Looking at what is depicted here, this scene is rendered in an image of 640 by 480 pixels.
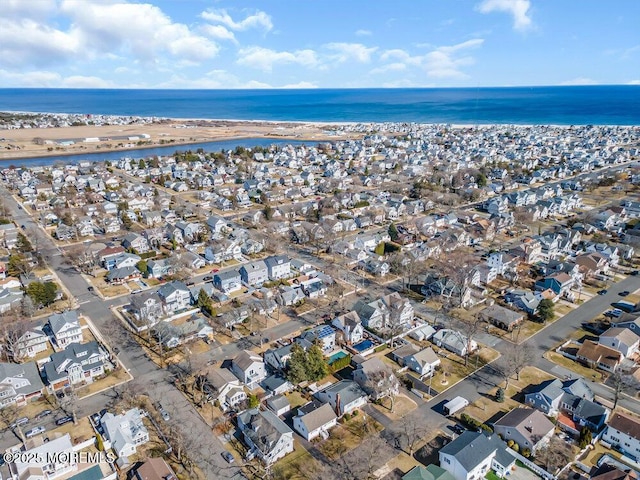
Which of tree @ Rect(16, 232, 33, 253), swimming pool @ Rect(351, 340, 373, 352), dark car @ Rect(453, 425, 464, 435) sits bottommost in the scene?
dark car @ Rect(453, 425, 464, 435)

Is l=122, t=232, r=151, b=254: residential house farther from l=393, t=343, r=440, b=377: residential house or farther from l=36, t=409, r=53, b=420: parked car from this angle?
Answer: l=393, t=343, r=440, b=377: residential house

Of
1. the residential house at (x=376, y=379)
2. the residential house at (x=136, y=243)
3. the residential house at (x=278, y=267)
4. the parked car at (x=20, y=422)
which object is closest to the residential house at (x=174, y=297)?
the residential house at (x=278, y=267)

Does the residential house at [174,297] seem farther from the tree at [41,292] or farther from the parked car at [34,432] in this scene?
the parked car at [34,432]

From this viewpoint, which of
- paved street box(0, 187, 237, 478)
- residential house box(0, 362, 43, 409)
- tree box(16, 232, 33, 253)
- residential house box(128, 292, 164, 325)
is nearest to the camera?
paved street box(0, 187, 237, 478)

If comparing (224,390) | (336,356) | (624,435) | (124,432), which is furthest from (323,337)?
(624,435)

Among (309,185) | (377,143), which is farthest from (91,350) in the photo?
(377,143)

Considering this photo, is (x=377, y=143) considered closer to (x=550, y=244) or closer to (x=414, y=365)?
(x=550, y=244)

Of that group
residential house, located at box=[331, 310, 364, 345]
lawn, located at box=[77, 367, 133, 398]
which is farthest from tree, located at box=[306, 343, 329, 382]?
lawn, located at box=[77, 367, 133, 398]
